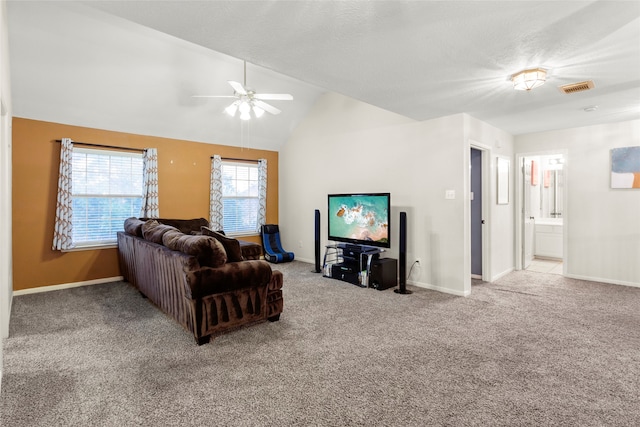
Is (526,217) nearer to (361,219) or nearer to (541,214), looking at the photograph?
(541,214)

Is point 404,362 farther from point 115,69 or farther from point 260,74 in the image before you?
point 115,69

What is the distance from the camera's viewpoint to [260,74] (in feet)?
16.7

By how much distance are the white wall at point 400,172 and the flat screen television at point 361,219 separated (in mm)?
364

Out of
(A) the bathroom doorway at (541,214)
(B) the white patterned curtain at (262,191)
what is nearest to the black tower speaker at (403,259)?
(A) the bathroom doorway at (541,214)

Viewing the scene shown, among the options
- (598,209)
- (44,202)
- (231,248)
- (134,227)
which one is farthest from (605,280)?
(44,202)

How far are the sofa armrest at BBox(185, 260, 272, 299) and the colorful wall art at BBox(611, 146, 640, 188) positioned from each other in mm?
5098

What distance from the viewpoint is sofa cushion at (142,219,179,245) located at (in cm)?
353

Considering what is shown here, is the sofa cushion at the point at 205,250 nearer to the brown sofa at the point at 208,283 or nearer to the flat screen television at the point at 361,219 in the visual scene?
the brown sofa at the point at 208,283

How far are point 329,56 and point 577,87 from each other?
2603 millimetres

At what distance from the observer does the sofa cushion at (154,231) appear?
3527 mm

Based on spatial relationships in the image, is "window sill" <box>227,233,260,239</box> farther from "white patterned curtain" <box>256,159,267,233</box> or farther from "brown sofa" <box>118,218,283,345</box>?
"brown sofa" <box>118,218,283,345</box>

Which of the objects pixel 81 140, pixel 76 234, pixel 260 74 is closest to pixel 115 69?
pixel 81 140

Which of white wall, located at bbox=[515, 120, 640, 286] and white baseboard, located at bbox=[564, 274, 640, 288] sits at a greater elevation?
white wall, located at bbox=[515, 120, 640, 286]

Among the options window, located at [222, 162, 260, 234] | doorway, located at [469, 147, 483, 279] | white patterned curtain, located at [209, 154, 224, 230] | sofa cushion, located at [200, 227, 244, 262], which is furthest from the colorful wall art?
white patterned curtain, located at [209, 154, 224, 230]
